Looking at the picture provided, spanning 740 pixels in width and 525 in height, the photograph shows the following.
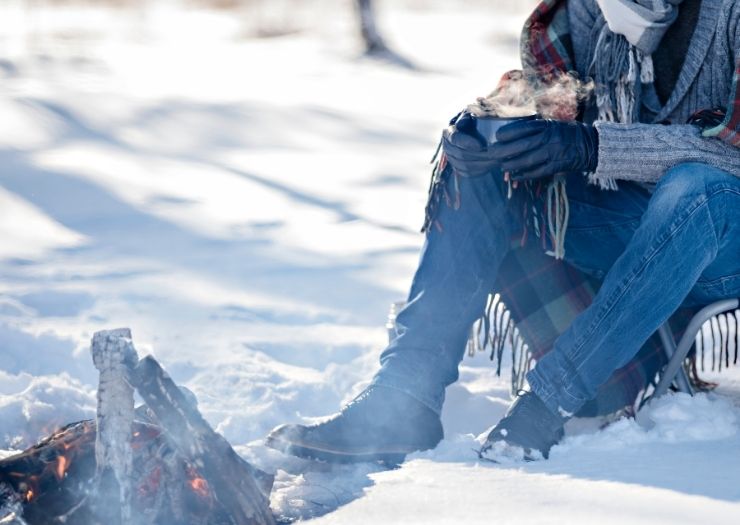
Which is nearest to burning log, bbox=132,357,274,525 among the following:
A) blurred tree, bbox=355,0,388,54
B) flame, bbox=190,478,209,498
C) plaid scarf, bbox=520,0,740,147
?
flame, bbox=190,478,209,498

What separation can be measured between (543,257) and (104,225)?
2384mm

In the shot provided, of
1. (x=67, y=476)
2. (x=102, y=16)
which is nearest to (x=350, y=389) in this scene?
(x=67, y=476)

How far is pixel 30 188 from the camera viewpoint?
505 cm

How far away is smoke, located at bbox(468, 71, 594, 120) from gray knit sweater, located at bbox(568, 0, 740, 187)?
0.20 metres

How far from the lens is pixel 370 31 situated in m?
9.85

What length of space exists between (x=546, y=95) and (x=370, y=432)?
0.94m

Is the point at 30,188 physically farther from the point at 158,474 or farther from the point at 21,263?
the point at 158,474

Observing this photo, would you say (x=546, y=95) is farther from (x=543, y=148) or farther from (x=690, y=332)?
(x=690, y=332)

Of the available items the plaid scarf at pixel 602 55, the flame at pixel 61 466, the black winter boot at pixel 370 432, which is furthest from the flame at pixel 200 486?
the plaid scarf at pixel 602 55

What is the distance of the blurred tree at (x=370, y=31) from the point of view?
9.88 meters

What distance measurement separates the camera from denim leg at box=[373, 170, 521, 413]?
2.73 m

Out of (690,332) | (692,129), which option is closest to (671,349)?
A: (690,332)

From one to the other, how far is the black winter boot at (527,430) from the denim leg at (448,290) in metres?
0.21

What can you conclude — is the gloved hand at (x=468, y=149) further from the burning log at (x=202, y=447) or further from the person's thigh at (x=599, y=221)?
the burning log at (x=202, y=447)
